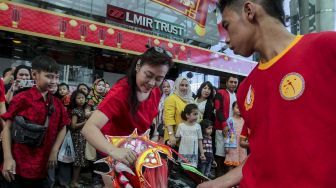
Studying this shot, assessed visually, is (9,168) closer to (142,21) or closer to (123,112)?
(123,112)

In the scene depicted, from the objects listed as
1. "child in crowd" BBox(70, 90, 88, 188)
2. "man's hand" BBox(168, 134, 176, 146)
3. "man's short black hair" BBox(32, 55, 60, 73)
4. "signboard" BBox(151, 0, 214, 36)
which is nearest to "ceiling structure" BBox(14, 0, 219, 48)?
"signboard" BBox(151, 0, 214, 36)

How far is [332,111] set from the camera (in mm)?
1051

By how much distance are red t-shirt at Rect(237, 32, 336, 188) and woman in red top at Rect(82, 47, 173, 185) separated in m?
1.03

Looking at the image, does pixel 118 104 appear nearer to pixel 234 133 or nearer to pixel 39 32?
pixel 234 133

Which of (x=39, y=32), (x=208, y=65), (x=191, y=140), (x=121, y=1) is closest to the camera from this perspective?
(x=191, y=140)

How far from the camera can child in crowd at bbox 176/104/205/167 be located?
4.78m

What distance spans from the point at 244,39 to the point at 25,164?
2039 millimetres

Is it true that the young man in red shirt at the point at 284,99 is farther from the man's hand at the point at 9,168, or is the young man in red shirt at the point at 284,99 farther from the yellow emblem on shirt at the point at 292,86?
the man's hand at the point at 9,168

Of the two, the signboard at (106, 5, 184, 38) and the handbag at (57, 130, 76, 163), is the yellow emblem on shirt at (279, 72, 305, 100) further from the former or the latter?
the signboard at (106, 5, 184, 38)

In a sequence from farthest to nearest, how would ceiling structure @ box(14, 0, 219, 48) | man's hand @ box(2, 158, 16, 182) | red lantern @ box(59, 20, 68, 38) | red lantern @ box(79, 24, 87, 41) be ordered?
ceiling structure @ box(14, 0, 219, 48), red lantern @ box(79, 24, 87, 41), red lantern @ box(59, 20, 68, 38), man's hand @ box(2, 158, 16, 182)

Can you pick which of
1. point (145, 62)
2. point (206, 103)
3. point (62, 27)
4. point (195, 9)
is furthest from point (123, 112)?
point (195, 9)

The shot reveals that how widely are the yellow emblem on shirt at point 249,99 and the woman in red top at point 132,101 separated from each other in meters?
0.88

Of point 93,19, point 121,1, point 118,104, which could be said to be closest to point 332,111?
point 118,104

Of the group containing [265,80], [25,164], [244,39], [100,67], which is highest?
[100,67]
